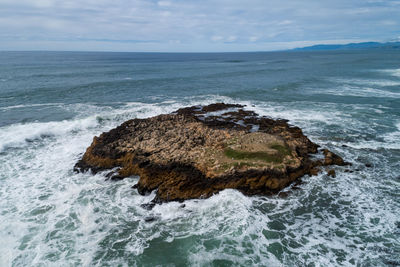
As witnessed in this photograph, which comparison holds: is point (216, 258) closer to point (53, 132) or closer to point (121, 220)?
point (121, 220)

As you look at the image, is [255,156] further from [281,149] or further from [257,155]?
[281,149]

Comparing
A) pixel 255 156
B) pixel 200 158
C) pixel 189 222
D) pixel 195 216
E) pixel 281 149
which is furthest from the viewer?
pixel 281 149

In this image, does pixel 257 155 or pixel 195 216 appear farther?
pixel 257 155

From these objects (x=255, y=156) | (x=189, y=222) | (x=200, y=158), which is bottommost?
(x=189, y=222)

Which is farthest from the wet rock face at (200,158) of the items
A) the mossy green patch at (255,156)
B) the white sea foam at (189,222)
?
the white sea foam at (189,222)

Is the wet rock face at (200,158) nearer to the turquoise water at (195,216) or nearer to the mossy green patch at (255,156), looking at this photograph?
the mossy green patch at (255,156)

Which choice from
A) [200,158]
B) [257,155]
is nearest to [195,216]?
[200,158]

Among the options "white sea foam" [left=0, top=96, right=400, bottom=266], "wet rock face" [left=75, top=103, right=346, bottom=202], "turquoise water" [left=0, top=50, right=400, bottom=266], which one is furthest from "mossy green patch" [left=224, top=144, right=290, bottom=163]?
"white sea foam" [left=0, top=96, right=400, bottom=266]

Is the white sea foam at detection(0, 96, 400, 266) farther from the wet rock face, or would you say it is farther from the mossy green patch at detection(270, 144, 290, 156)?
the mossy green patch at detection(270, 144, 290, 156)

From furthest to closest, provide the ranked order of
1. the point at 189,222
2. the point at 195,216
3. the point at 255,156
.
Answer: the point at 255,156 < the point at 195,216 < the point at 189,222

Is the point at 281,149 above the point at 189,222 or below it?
above
